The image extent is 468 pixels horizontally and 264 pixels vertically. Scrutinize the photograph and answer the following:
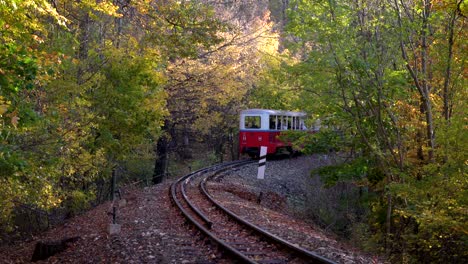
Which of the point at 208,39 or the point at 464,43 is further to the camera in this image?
the point at 208,39

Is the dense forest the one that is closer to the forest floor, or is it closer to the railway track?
the forest floor

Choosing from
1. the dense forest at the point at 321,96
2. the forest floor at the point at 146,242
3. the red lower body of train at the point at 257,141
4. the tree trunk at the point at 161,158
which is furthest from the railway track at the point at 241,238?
the red lower body of train at the point at 257,141

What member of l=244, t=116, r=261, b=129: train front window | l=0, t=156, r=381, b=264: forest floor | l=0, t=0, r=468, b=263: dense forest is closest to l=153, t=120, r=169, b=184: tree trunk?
l=244, t=116, r=261, b=129: train front window

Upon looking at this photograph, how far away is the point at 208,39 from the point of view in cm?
1204

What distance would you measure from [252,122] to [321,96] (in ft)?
49.6

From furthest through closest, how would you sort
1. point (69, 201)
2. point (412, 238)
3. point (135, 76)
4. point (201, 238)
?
point (69, 201) < point (135, 76) < point (412, 238) < point (201, 238)

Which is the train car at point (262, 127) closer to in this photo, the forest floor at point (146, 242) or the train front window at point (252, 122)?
the train front window at point (252, 122)

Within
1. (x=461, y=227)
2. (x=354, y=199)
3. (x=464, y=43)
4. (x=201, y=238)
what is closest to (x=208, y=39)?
(x=201, y=238)

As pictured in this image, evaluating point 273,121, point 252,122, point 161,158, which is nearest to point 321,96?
point 161,158

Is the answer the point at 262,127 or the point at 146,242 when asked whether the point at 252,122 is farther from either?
the point at 146,242

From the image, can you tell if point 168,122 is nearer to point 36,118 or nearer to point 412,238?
point 412,238

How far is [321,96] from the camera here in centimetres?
1485

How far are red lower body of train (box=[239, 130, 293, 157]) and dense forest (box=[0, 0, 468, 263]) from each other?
10.4 metres

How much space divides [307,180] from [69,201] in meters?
11.6
